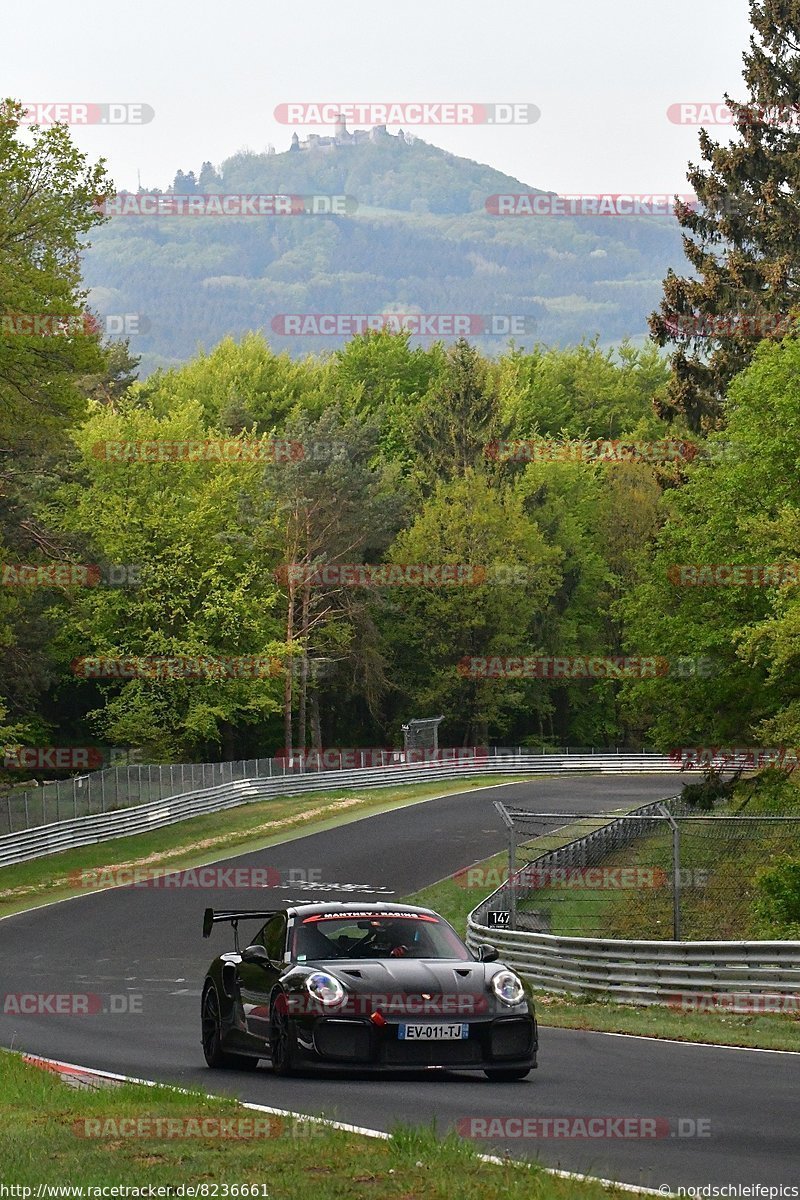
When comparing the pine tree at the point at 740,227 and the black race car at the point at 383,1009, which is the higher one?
the pine tree at the point at 740,227

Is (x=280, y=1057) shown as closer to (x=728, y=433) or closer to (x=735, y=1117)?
(x=735, y=1117)

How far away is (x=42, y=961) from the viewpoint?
96.2 feet

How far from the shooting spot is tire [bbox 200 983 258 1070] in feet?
43.4

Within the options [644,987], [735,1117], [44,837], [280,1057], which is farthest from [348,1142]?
[44,837]

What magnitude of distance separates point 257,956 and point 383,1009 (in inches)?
66.1

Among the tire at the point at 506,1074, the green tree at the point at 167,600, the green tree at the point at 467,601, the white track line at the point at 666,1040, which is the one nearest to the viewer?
the tire at the point at 506,1074

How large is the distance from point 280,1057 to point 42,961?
1832cm

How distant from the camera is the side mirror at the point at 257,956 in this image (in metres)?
12.8

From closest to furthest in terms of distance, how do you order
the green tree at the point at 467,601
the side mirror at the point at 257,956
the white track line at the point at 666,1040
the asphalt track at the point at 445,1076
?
the asphalt track at the point at 445,1076, the side mirror at the point at 257,956, the white track line at the point at 666,1040, the green tree at the point at 467,601

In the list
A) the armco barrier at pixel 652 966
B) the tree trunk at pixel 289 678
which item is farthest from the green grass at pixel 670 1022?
the tree trunk at pixel 289 678

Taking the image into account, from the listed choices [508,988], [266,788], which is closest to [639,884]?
[508,988]

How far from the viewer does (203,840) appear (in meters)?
49.6

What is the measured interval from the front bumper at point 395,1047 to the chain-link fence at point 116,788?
3471cm

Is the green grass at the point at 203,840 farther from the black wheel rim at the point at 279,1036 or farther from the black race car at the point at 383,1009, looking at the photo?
the black wheel rim at the point at 279,1036
